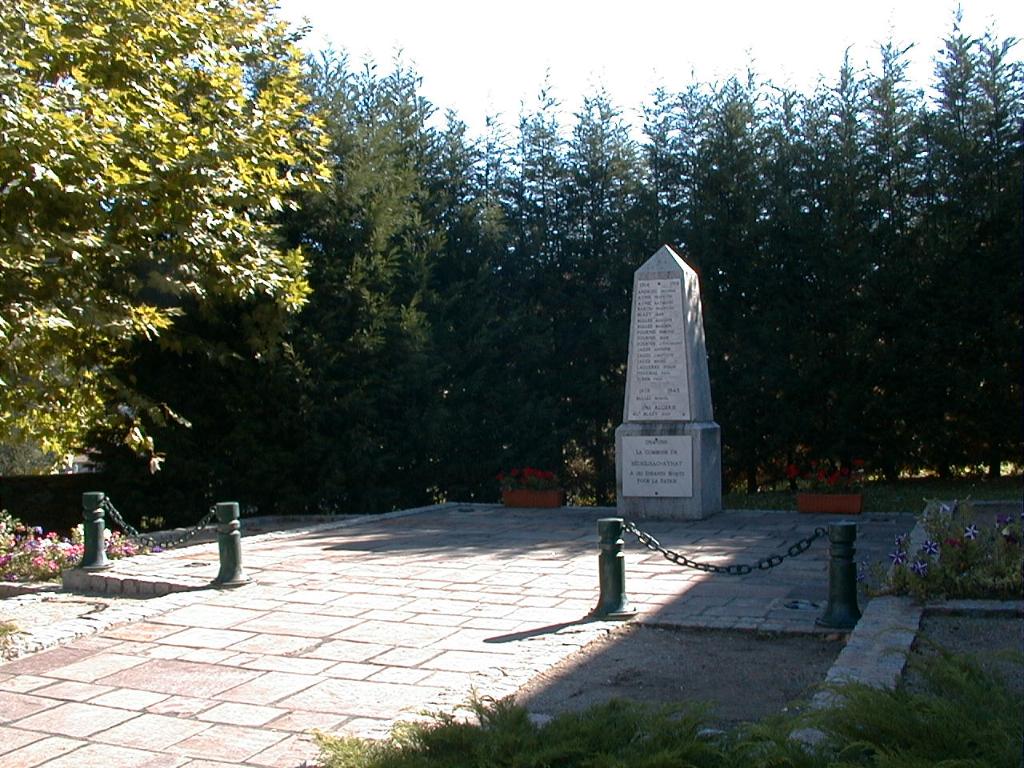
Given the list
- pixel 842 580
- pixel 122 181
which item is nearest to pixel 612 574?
pixel 842 580

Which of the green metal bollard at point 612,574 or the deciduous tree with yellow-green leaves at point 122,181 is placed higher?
the deciduous tree with yellow-green leaves at point 122,181

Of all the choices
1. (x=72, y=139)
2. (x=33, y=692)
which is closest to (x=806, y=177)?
(x=72, y=139)

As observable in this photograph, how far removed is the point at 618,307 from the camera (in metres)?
16.5

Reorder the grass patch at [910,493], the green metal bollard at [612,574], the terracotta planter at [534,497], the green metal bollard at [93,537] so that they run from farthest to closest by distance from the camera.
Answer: the terracotta planter at [534,497] < the grass patch at [910,493] < the green metal bollard at [93,537] < the green metal bollard at [612,574]

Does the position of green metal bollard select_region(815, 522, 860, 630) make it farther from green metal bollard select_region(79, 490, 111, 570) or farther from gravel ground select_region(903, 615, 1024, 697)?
green metal bollard select_region(79, 490, 111, 570)

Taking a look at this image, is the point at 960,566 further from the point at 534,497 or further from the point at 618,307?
the point at 618,307

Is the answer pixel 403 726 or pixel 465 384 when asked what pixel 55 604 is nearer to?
pixel 403 726

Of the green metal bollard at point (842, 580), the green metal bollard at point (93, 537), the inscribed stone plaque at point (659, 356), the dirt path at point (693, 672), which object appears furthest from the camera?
the inscribed stone plaque at point (659, 356)

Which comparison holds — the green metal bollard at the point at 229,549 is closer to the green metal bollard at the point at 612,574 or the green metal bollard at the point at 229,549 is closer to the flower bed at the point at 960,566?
the green metal bollard at the point at 612,574

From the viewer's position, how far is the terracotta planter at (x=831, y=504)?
12.8 meters

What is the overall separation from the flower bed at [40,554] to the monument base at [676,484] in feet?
18.6

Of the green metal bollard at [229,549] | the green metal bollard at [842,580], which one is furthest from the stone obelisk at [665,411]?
the green metal bollard at [842,580]

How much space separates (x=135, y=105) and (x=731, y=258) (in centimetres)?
891

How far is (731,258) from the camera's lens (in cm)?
1582
